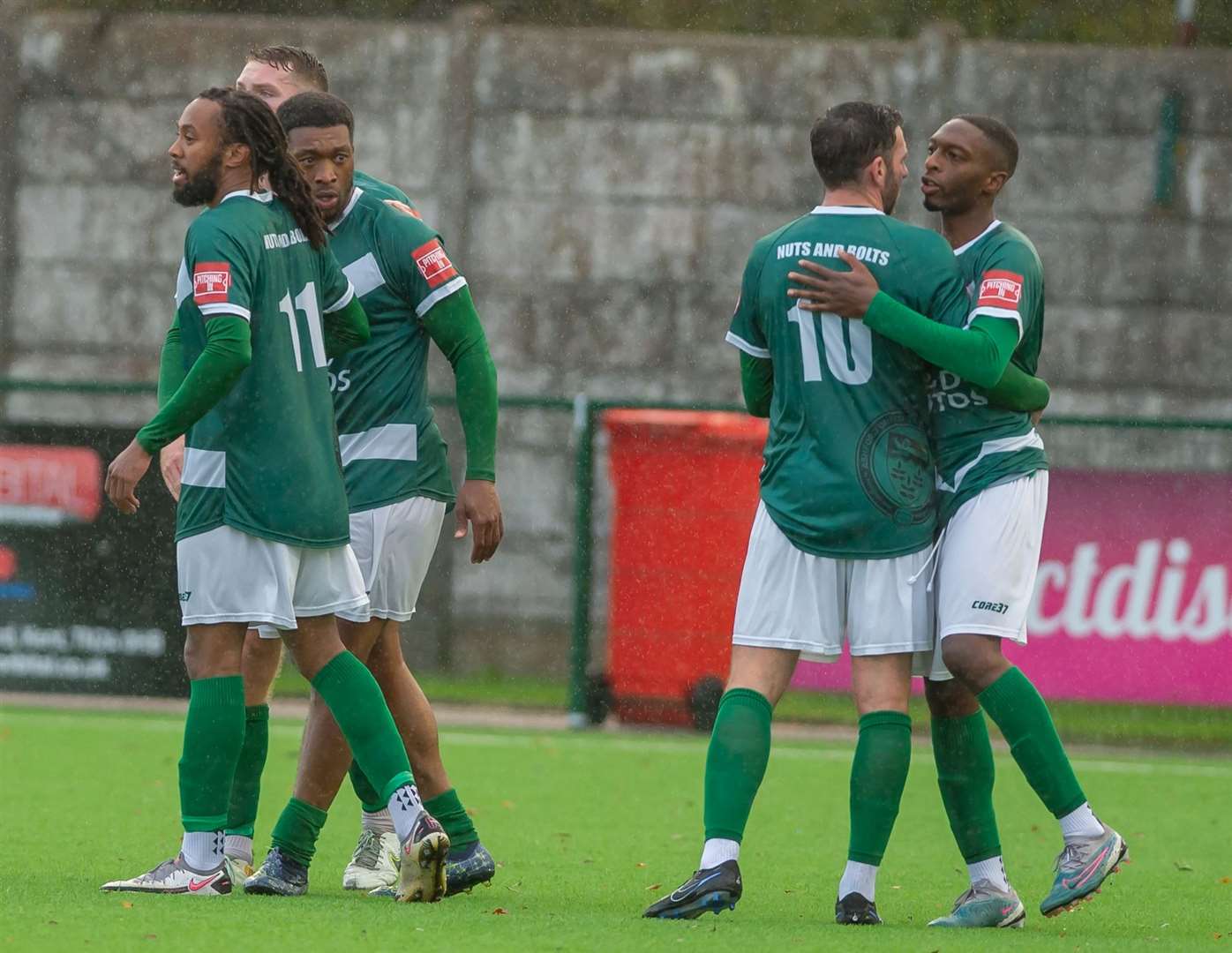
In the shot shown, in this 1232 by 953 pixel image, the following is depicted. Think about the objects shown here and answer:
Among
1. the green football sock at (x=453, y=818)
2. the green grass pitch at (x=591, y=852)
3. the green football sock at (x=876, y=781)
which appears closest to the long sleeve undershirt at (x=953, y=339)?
the green football sock at (x=876, y=781)

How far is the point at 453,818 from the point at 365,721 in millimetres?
573

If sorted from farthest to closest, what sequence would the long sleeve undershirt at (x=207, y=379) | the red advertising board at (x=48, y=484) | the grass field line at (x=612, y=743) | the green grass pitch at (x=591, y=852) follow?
the red advertising board at (x=48, y=484) → the grass field line at (x=612, y=743) → the long sleeve undershirt at (x=207, y=379) → the green grass pitch at (x=591, y=852)

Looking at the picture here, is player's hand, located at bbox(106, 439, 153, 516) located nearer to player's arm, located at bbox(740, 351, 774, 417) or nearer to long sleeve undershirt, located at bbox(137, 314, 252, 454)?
long sleeve undershirt, located at bbox(137, 314, 252, 454)

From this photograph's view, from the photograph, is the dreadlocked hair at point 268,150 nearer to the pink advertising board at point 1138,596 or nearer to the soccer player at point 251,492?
the soccer player at point 251,492

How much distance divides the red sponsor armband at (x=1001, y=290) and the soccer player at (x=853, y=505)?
0.20 ft

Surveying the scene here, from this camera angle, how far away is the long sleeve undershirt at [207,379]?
4.81 metres

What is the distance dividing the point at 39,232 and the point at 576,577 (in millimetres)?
5554

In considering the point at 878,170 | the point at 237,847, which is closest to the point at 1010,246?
the point at 878,170

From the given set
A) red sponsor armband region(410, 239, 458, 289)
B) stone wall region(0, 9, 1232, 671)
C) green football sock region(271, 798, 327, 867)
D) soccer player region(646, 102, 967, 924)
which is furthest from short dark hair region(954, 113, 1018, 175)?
stone wall region(0, 9, 1232, 671)

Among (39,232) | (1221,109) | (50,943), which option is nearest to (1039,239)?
(1221,109)

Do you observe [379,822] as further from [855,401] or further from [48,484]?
[48,484]

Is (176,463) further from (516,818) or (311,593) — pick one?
(516,818)

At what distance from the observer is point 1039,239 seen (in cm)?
1423

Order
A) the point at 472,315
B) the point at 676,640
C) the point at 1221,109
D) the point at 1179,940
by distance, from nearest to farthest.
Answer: the point at 1179,940, the point at 472,315, the point at 676,640, the point at 1221,109
